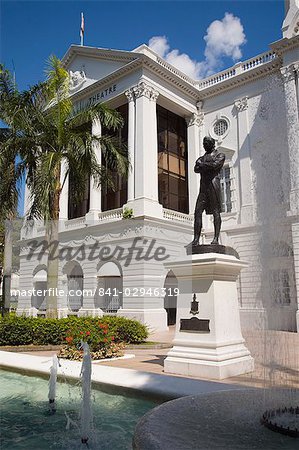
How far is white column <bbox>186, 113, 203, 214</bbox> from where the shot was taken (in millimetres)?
26844

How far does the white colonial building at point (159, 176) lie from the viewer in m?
21.8

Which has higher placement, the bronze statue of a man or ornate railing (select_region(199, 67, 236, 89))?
ornate railing (select_region(199, 67, 236, 89))

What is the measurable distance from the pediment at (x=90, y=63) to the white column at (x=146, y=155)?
2.49 metres

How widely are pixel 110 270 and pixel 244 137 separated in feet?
36.7

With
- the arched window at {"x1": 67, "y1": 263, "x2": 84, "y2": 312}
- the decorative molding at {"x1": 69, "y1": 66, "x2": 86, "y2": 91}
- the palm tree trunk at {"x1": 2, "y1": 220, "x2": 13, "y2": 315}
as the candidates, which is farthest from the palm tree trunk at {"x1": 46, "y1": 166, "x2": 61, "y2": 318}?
the decorative molding at {"x1": 69, "y1": 66, "x2": 86, "y2": 91}

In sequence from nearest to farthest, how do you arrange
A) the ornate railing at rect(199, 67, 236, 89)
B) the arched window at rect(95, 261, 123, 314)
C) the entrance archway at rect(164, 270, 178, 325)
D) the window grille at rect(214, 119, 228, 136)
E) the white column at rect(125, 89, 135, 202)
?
the white column at rect(125, 89, 135, 202) → the arched window at rect(95, 261, 123, 314) → the entrance archway at rect(164, 270, 178, 325) → the ornate railing at rect(199, 67, 236, 89) → the window grille at rect(214, 119, 228, 136)

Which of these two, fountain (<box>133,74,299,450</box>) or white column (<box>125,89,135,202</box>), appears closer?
fountain (<box>133,74,299,450</box>)

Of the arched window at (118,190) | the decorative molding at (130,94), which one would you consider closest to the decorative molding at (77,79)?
the arched window at (118,190)

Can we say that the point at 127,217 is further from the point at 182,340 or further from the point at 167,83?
the point at 182,340

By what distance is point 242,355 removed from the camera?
802cm

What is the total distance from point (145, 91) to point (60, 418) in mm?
20926

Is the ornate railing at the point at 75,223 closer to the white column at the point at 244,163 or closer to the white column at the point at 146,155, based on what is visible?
the white column at the point at 146,155

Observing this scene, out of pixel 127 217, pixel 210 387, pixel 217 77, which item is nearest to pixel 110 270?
pixel 127 217

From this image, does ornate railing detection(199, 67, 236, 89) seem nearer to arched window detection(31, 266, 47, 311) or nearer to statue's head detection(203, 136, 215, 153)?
arched window detection(31, 266, 47, 311)
